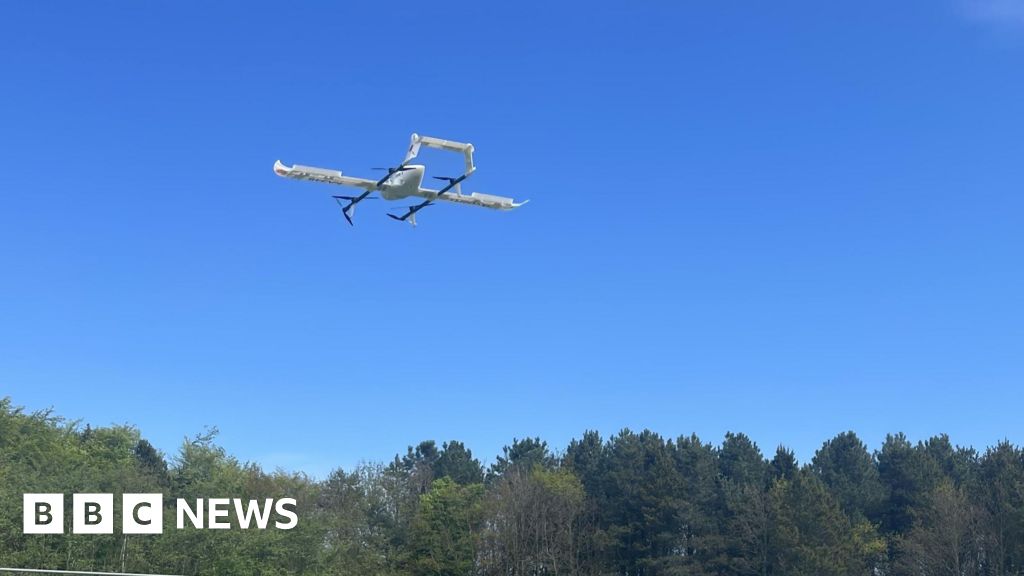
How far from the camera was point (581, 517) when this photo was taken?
97875 mm

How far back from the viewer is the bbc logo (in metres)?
68.9

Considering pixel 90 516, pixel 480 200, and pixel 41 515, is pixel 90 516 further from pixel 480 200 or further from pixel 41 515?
pixel 480 200

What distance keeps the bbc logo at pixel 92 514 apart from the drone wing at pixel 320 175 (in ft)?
112

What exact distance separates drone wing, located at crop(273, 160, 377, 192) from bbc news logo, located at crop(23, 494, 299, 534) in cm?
3166

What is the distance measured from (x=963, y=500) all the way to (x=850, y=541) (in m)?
11.1

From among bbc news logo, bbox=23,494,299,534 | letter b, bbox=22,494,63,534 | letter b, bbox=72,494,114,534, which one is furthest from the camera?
letter b, bbox=72,494,114,534

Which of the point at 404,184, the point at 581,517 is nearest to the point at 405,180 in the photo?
the point at 404,184

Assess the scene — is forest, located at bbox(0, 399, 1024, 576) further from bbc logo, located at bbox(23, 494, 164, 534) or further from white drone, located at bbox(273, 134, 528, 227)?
white drone, located at bbox(273, 134, 528, 227)

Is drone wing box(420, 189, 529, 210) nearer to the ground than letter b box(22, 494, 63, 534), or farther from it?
farther from it

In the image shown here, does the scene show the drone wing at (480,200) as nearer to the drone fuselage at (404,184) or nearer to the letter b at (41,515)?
the drone fuselage at (404,184)

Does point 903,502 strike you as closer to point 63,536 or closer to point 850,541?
point 850,541

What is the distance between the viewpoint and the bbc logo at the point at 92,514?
226 feet

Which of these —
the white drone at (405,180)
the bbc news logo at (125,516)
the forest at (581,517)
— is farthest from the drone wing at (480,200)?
the forest at (581,517)

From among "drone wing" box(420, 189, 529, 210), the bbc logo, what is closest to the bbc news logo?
the bbc logo
